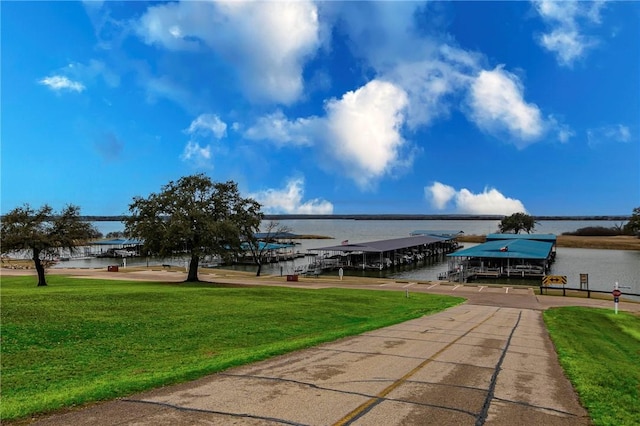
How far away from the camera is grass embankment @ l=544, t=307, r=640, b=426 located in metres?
8.15

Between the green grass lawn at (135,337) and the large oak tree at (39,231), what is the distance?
14795mm

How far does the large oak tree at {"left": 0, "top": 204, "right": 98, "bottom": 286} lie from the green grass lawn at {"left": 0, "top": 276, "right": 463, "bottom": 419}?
14.8 metres

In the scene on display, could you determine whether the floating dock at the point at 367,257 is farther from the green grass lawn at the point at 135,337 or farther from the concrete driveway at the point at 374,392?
the concrete driveway at the point at 374,392

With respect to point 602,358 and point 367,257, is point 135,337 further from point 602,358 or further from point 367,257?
point 367,257

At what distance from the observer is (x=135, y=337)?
13281 millimetres

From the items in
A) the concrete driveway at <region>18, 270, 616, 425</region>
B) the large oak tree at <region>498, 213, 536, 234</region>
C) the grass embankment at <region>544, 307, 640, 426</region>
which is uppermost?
the large oak tree at <region>498, 213, 536, 234</region>

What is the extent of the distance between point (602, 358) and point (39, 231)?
34907 millimetres

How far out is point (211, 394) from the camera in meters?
7.99

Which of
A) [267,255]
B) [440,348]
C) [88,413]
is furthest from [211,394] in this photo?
[267,255]

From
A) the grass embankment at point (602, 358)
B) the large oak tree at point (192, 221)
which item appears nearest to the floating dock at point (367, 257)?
the large oak tree at point (192, 221)

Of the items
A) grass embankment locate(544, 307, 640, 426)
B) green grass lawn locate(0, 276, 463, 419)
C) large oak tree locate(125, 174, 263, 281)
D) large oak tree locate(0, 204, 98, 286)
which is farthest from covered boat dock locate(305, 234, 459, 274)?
green grass lawn locate(0, 276, 463, 419)

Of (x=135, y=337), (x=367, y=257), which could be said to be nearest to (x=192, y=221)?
(x=135, y=337)

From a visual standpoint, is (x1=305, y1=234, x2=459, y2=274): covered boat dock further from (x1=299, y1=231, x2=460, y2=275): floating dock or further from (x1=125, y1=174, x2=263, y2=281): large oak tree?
(x1=125, y1=174, x2=263, y2=281): large oak tree

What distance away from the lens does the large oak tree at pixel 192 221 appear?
116 ft
